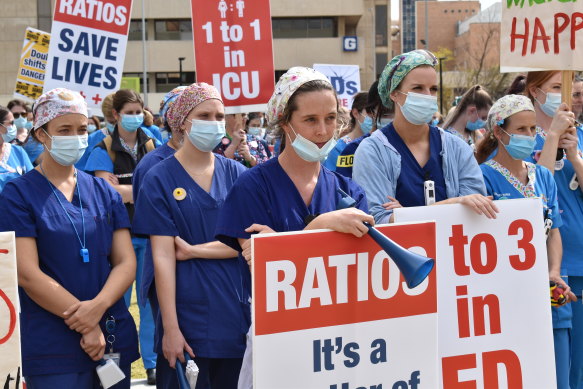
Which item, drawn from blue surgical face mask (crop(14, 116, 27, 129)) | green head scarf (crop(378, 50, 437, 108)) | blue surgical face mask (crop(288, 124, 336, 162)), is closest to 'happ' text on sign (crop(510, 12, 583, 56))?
green head scarf (crop(378, 50, 437, 108))

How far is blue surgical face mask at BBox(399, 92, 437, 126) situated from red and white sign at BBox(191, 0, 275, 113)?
215cm

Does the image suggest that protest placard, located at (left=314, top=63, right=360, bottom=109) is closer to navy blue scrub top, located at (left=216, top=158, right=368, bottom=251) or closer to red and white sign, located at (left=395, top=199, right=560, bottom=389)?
red and white sign, located at (left=395, top=199, right=560, bottom=389)

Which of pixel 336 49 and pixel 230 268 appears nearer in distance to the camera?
pixel 230 268

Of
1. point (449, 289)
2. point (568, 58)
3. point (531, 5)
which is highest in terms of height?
point (531, 5)

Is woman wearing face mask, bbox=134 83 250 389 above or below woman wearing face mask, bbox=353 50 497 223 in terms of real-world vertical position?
below

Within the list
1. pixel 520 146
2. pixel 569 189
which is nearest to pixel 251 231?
pixel 520 146

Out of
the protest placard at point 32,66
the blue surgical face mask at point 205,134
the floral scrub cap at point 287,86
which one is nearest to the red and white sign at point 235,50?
the blue surgical face mask at point 205,134

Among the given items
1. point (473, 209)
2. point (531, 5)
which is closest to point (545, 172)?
point (531, 5)

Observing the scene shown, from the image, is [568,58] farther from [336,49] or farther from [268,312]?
[336,49]

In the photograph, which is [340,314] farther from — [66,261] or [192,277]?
[66,261]

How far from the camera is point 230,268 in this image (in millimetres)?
4027

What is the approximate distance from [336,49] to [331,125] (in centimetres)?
4935

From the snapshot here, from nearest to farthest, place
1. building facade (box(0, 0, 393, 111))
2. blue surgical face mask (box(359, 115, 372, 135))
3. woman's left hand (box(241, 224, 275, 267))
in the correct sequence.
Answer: woman's left hand (box(241, 224, 275, 267)), blue surgical face mask (box(359, 115, 372, 135)), building facade (box(0, 0, 393, 111))

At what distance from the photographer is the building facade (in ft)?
168
